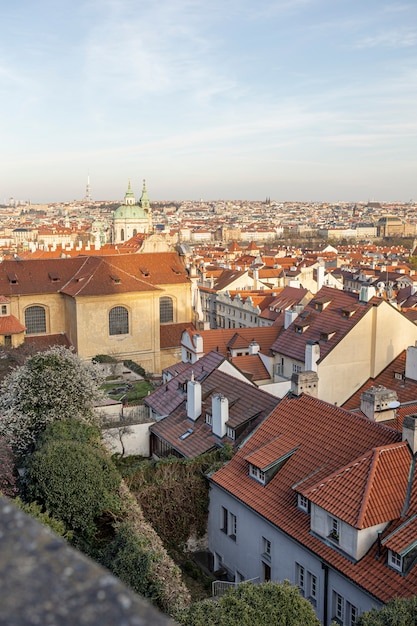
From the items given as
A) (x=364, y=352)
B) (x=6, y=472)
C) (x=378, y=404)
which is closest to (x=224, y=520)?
(x=378, y=404)

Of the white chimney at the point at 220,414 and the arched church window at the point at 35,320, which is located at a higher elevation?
the white chimney at the point at 220,414

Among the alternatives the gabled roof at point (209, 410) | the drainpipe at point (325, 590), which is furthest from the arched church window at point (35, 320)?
the drainpipe at point (325, 590)

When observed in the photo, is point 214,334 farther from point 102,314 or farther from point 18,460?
point 18,460

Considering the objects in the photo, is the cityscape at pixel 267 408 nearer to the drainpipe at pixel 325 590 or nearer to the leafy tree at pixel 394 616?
the drainpipe at pixel 325 590

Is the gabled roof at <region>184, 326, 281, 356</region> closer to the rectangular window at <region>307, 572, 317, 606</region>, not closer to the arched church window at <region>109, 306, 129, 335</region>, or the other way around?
the arched church window at <region>109, 306, 129, 335</region>

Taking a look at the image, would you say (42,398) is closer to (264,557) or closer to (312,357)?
(264,557)

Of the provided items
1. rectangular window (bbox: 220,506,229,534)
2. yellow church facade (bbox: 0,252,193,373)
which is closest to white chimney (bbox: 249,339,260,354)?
rectangular window (bbox: 220,506,229,534)

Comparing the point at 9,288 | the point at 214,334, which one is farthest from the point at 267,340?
the point at 9,288
